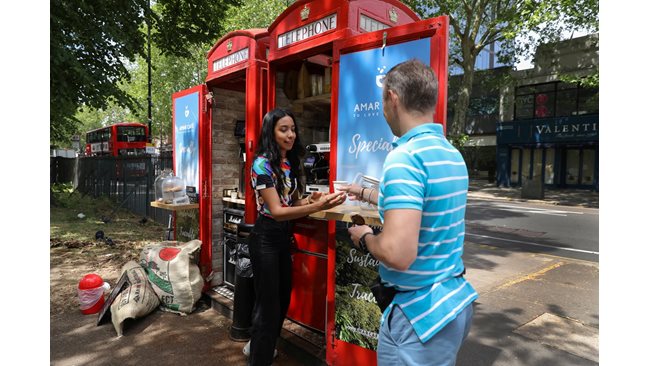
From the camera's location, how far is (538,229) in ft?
33.2

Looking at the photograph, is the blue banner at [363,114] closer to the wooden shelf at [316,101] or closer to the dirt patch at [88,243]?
the wooden shelf at [316,101]

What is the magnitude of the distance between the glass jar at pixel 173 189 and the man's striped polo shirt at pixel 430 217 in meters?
4.22

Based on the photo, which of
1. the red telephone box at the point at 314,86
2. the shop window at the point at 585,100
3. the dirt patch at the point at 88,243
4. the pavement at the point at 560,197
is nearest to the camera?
the red telephone box at the point at 314,86

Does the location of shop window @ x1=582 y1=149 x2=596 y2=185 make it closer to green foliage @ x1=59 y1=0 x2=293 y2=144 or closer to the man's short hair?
green foliage @ x1=59 y1=0 x2=293 y2=144

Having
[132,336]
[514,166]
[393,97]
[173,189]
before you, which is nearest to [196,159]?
[173,189]

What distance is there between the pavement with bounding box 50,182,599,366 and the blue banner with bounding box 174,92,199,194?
1584 millimetres

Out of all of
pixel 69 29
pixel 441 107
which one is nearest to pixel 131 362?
pixel 441 107

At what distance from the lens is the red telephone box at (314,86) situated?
3.10 m

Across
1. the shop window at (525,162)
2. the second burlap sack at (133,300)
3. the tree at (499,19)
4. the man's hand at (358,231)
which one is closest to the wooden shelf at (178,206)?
the second burlap sack at (133,300)

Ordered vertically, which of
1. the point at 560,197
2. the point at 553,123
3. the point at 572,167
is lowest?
the point at 560,197

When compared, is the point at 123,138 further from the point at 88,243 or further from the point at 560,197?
the point at 560,197

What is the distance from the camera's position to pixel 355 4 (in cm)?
300

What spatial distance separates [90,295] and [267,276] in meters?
2.72

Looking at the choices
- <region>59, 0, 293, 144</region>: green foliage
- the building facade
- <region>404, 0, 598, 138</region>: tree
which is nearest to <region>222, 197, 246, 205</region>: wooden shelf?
<region>59, 0, 293, 144</region>: green foliage
